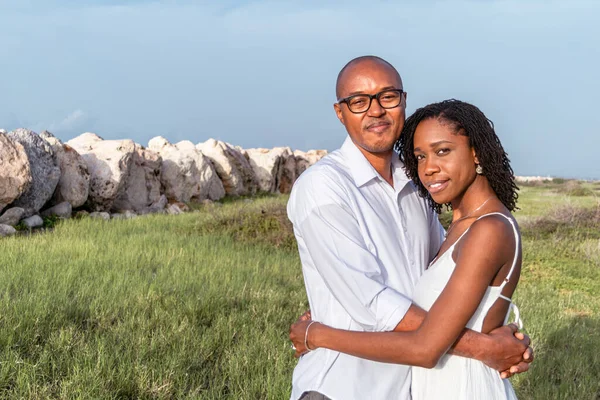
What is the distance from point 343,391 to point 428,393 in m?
0.31

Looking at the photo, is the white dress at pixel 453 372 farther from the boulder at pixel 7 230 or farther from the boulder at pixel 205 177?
the boulder at pixel 205 177

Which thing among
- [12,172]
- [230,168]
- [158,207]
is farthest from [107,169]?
[230,168]

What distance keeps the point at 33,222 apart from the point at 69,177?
1808 mm

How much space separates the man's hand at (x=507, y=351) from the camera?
200 cm

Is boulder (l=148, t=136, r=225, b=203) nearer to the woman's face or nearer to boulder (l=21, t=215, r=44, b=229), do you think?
boulder (l=21, t=215, r=44, b=229)

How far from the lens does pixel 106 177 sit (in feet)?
45.4

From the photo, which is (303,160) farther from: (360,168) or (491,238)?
(491,238)

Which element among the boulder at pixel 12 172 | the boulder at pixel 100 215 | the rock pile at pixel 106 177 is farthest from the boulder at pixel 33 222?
the boulder at pixel 100 215

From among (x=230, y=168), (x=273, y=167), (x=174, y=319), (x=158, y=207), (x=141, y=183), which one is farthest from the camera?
(x=273, y=167)

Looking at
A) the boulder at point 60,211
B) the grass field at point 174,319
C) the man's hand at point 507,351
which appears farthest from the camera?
the boulder at point 60,211

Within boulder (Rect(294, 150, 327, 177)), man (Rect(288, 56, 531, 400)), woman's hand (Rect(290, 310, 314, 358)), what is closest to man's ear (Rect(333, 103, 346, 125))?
man (Rect(288, 56, 531, 400))

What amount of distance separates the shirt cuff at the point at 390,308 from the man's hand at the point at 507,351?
32cm

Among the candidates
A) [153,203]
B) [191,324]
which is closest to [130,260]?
[191,324]

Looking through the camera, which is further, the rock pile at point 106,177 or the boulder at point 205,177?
the boulder at point 205,177
